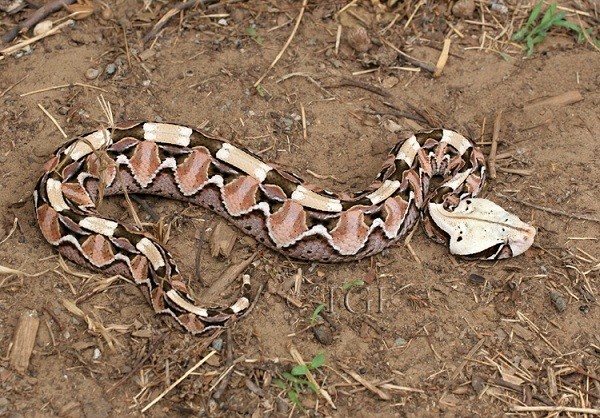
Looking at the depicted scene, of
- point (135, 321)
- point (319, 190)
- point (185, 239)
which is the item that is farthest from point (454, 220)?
point (135, 321)

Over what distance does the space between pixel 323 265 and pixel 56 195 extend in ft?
8.64

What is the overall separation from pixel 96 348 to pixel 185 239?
1.49 m

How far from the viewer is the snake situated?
268 inches

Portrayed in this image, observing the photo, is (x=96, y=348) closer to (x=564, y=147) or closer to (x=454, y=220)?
(x=454, y=220)

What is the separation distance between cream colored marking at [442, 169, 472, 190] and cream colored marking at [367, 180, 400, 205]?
0.64m

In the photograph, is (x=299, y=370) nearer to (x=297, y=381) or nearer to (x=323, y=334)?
(x=297, y=381)

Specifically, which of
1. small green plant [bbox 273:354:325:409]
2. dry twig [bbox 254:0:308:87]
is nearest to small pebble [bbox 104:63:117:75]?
dry twig [bbox 254:0:308:87]

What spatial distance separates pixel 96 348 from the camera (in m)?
6.29

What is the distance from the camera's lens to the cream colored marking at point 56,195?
6.91m

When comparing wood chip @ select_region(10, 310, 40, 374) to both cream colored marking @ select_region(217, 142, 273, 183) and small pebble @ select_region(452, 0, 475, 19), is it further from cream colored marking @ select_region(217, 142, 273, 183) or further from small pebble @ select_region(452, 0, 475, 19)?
small pebble @ select_region(452, 0, 475, 19)

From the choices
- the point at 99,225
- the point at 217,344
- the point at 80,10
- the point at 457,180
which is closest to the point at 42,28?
the point at 80,10

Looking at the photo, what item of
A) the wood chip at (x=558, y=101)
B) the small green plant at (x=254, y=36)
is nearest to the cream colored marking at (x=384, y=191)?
the wood chip at (x=558, y=101)

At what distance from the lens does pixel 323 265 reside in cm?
727

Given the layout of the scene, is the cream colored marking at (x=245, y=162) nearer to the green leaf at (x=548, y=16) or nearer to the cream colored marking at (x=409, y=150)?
the cream colored marking at (x=409, y=150)
